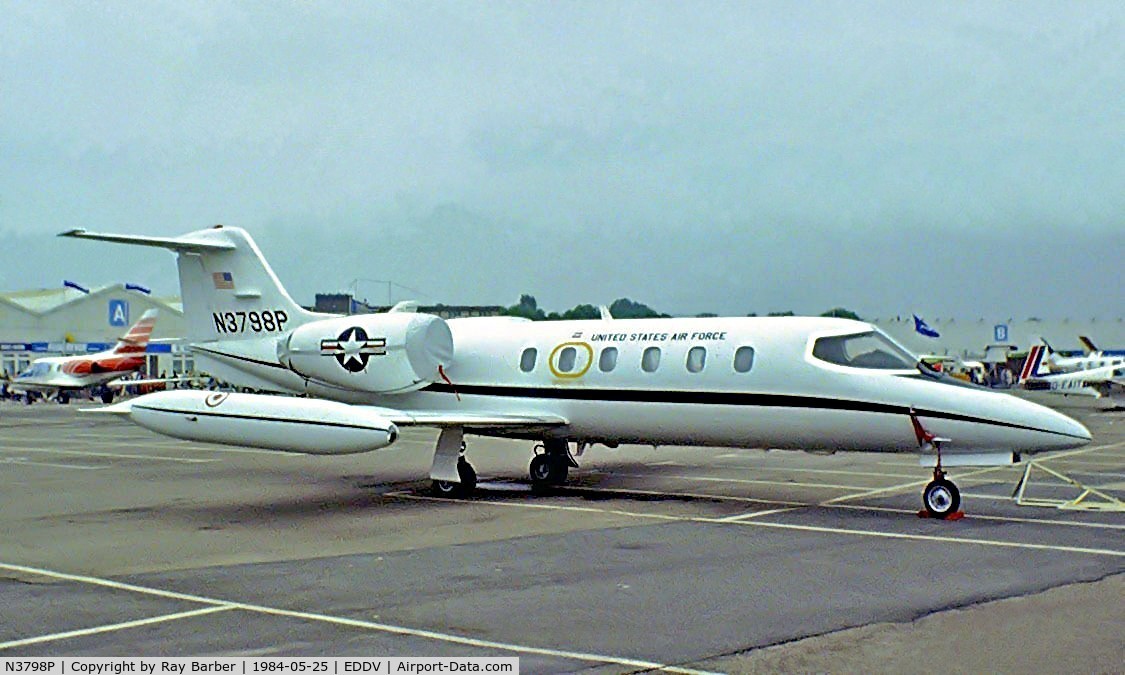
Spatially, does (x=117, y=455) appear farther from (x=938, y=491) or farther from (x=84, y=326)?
(x=84, y=326)

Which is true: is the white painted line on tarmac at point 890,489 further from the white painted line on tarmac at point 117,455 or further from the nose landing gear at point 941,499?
the white painted line on tarmac at point 117,455

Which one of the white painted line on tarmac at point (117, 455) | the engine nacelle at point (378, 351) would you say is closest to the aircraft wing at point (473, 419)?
the engine nacelle at point (378, 351)

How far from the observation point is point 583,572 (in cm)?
1170

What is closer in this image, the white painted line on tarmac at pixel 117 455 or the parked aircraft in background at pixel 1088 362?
the white painted line on tarmac at pixel 117 455

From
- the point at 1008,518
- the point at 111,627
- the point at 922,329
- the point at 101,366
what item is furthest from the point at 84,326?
the point at 111,627

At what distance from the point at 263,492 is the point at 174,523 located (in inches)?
152

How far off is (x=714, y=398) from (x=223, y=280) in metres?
9.20

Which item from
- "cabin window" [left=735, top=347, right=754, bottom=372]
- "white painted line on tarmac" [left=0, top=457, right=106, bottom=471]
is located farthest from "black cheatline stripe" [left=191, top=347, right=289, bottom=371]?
"cabin window" [left=735, top=347, right=754, bottom=372]

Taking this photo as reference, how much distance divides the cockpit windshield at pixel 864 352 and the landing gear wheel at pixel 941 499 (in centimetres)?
156

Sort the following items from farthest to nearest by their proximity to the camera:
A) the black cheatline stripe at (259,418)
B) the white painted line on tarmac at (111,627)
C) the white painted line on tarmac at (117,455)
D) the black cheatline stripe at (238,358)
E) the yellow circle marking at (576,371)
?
the white painted line on tarmac at (117,455)
the black cheatline stripe at (238,358)
the yellow circle marking at (576,371)
the black cheatline stripe at (259,418)
the white painted line on tarmac at (111,627)

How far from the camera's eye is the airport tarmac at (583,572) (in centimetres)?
860

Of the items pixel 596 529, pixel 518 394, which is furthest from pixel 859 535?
pixel 518 394

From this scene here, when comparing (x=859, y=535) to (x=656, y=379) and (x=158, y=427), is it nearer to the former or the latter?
(x=656, y=379)

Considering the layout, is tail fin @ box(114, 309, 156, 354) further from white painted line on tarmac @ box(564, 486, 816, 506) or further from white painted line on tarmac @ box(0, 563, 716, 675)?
white painted line on tarmac @ box(0, 563, 716, 675)
